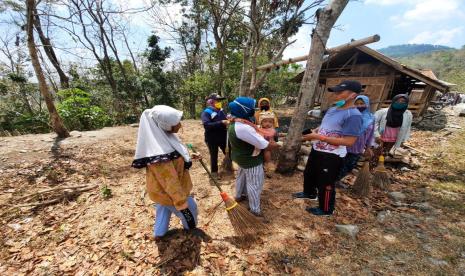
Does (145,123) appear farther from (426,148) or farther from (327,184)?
(426,148)

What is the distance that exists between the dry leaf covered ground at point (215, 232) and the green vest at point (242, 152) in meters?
0.99

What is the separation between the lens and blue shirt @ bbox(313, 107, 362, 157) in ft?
8.80

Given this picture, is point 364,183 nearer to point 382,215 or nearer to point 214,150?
point 382,215

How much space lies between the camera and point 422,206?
12.1 feet

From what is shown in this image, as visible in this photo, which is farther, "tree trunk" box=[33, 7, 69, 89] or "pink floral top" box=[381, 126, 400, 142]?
"tree trunk" box=[33, 7, 69, 89]

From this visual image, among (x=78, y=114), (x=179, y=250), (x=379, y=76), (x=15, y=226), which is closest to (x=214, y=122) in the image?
(x=179, y=250)

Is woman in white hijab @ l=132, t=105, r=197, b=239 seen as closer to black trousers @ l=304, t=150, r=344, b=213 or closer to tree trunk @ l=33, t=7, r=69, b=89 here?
black trousers @ l=304, t=150, r=344, b=213

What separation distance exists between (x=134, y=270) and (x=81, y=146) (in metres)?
5.26

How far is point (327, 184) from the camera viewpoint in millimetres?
3074

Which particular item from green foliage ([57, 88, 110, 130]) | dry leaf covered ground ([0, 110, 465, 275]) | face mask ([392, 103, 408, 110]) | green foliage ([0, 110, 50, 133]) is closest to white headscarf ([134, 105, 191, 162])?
dry leaf covered ground ([0, 110, 465, 275])

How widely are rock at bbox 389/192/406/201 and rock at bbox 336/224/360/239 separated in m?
1.50

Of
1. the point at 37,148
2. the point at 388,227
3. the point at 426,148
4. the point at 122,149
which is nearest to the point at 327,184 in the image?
the point at 388,227

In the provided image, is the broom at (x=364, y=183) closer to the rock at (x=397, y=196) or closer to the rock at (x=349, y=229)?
the rock at (x=397, y=196)

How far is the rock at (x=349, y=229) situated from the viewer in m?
2.97
